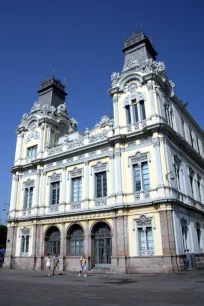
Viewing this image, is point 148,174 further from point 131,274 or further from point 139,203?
point 131,274

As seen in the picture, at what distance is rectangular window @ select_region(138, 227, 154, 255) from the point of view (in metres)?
19.5

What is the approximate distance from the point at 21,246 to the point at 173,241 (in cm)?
1602

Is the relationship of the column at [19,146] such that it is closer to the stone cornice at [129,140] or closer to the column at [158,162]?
the stone cornice at [129,140]

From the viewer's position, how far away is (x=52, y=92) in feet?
113

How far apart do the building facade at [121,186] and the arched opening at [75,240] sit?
86mm

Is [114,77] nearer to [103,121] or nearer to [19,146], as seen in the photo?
[103,121]

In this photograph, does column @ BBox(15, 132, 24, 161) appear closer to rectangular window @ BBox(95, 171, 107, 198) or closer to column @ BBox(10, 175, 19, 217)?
column @ BBox(10, 175, 19, 217)

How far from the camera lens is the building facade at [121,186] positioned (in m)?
20.0

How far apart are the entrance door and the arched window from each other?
1547mm

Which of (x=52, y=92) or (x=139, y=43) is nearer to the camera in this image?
(x=139, y=43)

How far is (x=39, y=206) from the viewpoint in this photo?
26891 millimetres

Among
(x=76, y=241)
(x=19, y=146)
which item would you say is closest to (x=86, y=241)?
(x=76, y=241)

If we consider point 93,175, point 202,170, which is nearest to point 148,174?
point 93,175

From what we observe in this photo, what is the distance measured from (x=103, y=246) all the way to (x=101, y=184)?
517 centimetres
